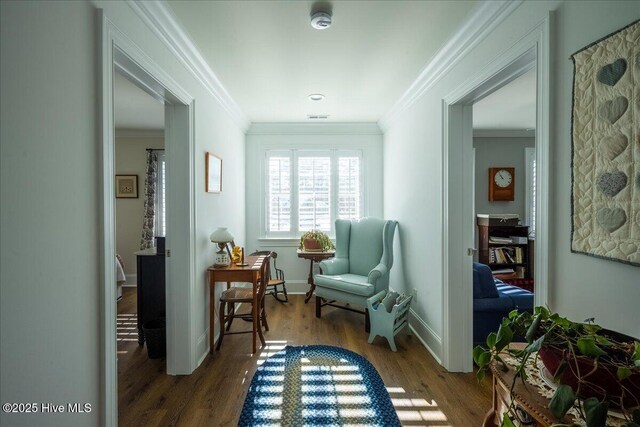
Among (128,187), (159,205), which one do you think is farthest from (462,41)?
(128,187)

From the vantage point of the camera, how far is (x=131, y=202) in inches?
201

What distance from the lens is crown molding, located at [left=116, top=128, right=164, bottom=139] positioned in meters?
4.92

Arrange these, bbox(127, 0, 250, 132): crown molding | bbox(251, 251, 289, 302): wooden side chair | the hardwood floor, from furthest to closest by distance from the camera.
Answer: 1. bbox(251, 251, 289, 302): wooden side chair
2. the hardwood floor
3. bbox(127, 0, 250, 132): crown molding

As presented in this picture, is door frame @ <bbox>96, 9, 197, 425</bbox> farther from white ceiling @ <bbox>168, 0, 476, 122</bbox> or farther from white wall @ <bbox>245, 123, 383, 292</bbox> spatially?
white wall @ <bbox>245, 123, 383, 292</bbox>

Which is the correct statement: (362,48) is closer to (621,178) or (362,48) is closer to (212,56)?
(212,56)

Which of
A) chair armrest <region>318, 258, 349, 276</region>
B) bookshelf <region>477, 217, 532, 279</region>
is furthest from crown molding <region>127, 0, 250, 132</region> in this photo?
bookshelf <region>477, 217, 532, 279</region>

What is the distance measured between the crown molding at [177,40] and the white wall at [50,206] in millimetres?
178

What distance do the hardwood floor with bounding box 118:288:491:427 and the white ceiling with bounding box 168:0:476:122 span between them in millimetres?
2515

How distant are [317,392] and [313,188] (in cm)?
303

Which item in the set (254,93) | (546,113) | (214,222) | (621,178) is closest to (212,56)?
(254,93)

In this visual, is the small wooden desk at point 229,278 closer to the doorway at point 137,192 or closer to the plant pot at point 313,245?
the plant pot at point 313,245

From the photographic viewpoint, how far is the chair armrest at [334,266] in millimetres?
3812

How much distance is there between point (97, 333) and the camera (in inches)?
54.6

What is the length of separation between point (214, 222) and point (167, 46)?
159cm
